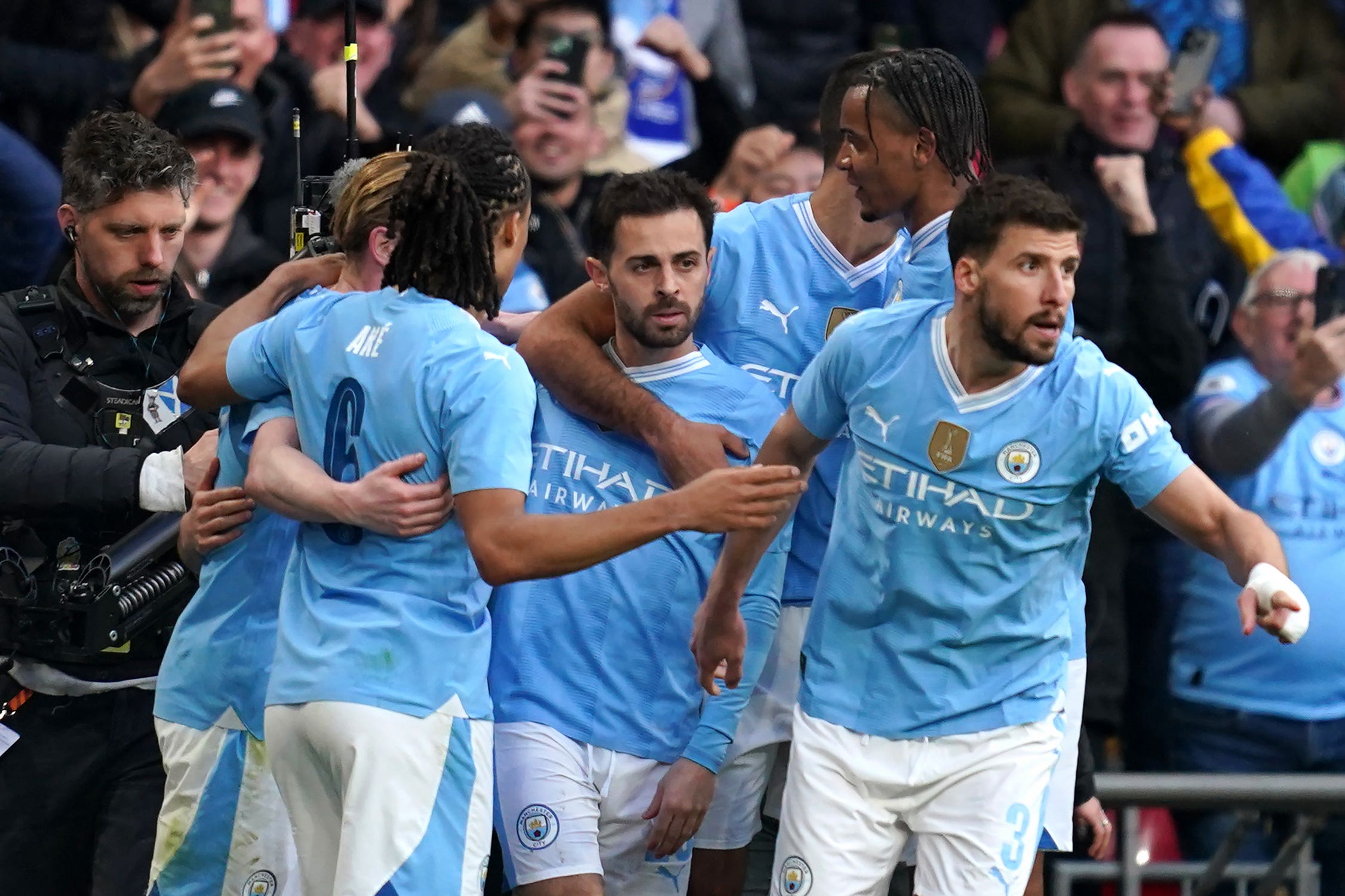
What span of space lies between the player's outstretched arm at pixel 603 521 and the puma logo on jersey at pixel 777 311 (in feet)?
3.84

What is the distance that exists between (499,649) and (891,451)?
106cm

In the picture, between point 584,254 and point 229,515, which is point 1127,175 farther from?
point 229,515

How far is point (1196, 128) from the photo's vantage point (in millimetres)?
7602

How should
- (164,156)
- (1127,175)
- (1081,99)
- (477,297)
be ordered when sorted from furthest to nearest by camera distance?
(1081,99), (1127,175), (164,156), (477,297)

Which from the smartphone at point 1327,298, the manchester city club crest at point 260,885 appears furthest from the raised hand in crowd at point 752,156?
the manchester city club crest at point 260,885

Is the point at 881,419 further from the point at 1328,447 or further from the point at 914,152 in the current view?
the point at 1328,447

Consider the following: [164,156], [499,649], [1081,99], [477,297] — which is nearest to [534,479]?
[499,649]

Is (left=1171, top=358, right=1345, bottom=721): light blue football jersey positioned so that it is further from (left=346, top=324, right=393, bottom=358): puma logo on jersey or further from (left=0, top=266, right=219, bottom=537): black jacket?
(left=346, top=324, right=393, bottom=358): puma logo on jersey

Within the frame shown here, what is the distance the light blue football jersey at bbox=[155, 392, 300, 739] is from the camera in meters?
4.55

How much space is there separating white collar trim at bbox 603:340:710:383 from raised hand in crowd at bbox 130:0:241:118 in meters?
2.63

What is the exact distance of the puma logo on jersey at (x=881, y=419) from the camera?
438cm

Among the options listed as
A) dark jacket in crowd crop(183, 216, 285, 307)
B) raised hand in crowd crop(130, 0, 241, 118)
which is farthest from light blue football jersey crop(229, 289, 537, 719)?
raised hand in crowd crop(130, 0, 241, 118)

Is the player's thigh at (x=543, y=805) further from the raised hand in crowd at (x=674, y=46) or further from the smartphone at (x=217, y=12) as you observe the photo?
the raised hand in crowd at (x=674, y=46)

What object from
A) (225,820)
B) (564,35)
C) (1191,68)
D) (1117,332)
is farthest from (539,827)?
(1191,68)
